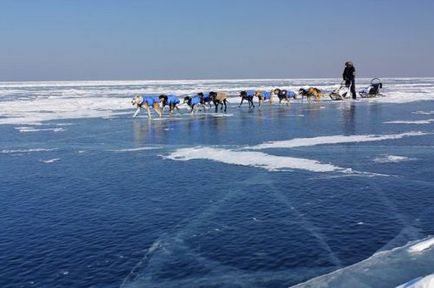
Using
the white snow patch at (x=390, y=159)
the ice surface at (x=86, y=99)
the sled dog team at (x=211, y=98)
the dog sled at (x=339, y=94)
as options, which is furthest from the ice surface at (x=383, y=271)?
the dog sled at (x=339, y=94)

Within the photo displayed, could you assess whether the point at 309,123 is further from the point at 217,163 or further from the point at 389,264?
the point at 389,264

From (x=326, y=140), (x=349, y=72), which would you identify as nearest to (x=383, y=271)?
(x=326, y=140)

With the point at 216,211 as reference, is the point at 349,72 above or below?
above

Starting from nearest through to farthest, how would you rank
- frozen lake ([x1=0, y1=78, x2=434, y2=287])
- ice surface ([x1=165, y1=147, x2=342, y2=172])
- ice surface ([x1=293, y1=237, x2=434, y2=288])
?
ice surface ([x1=293, y1=237, x2=434, y2=288]), frozen lake ([x1=0, y1=78, x2=434, y2=287]), ice surface ([x1=165, y1=147, x2=342, y2=172])

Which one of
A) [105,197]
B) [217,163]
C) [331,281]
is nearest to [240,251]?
[331,281]

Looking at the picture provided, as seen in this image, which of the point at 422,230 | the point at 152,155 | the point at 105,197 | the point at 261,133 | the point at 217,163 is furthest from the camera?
the point at 261,133

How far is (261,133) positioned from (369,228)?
30.5ft

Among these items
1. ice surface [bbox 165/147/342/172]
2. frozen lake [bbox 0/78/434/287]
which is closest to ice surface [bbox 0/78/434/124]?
frozen lake [bbox 0/78/434/287]

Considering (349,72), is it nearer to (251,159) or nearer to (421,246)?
(251,159)

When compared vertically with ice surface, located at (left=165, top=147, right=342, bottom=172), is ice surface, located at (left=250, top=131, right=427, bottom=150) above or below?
above

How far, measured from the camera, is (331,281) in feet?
13.9

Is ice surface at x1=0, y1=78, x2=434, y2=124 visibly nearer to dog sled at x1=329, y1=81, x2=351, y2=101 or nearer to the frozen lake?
dog sled at x1=329, y1=81, x2=351, y2=101

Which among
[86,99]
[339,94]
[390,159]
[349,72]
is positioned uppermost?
[349,72]

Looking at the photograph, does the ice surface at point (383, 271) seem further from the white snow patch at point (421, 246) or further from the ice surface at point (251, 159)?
the ice surface at point (251, 159)
